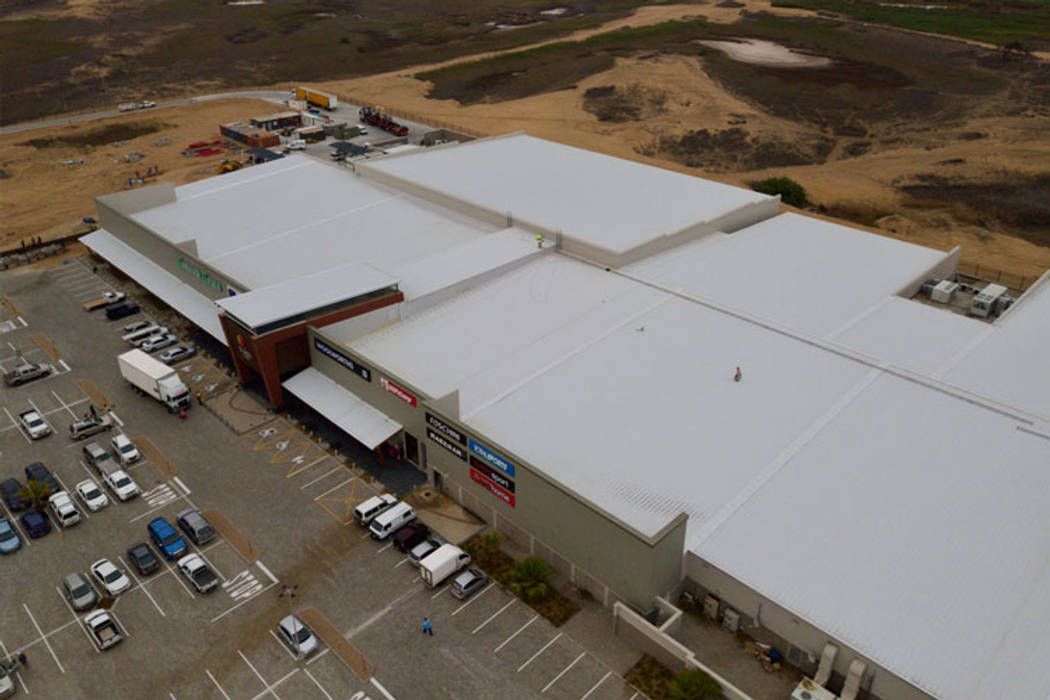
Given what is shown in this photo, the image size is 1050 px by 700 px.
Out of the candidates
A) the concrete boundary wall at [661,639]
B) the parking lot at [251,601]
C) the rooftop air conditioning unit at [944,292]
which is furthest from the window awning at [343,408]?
the rooftop air conditioning unit at [944,292]

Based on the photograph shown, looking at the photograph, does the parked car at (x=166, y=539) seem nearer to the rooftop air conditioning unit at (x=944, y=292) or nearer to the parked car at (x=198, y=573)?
the parked car at (x=198, y=573)

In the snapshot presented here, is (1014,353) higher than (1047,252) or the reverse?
higher

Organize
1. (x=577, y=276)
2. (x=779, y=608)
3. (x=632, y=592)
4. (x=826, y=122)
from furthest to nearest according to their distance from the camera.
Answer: (x=826, y=122) → (x=577, y=276) → (x=632, y=592) → (x=779, y=608)

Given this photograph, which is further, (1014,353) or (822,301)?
(822,301)

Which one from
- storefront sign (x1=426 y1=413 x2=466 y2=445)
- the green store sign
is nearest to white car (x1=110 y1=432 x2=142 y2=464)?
the green store sign

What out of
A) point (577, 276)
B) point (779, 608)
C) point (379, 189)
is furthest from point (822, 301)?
point (379, 189)

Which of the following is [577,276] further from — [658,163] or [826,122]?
[826,122]
